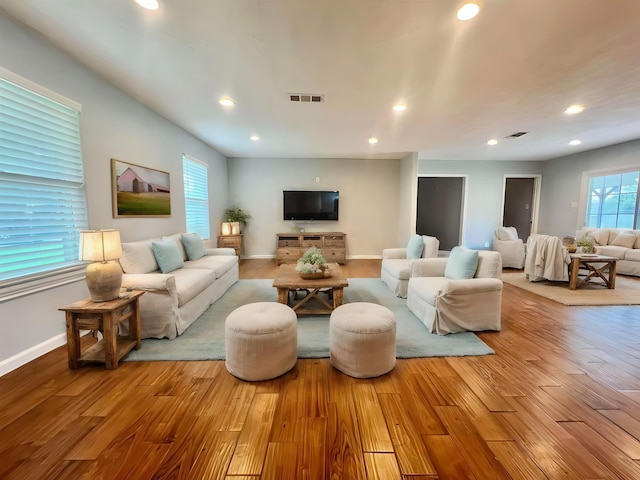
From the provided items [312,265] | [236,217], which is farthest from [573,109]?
[236,217]

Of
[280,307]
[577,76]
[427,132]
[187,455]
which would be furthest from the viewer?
[427,132]

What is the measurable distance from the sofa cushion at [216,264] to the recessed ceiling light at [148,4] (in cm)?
255

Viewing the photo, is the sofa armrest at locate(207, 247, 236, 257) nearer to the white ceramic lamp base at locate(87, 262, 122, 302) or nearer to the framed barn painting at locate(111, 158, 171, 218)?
the framed barn painting at locate(111, 158, 171, 218)

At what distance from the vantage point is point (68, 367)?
2.02m

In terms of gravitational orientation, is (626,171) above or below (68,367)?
above

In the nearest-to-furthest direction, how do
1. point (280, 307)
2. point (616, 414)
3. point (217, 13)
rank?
point (616, 414) < point (217, 13) < point (280, 307)

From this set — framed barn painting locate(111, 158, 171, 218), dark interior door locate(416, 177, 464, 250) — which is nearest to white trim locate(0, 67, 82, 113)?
framed barn painting locate(111, 158, 171, 218)

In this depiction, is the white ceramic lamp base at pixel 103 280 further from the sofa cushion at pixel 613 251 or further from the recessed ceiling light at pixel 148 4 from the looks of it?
the sofa cushion at pixel 613 251

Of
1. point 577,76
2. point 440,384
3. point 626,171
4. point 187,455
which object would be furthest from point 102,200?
point 626,171

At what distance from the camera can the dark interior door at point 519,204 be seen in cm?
761

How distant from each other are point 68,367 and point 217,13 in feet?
9.15

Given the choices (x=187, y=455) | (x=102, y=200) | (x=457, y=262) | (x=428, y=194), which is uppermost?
(x=428, y=194)

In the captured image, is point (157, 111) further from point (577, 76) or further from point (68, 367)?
point (577, 76)

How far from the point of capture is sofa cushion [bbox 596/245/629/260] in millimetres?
4863
